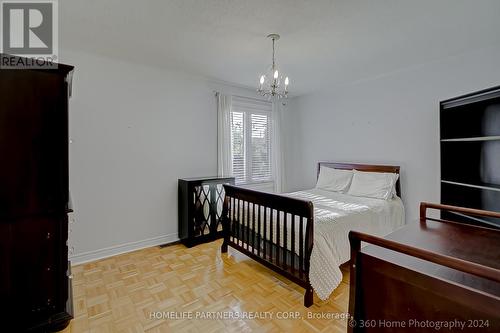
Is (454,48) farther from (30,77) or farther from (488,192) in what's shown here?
(30,77)

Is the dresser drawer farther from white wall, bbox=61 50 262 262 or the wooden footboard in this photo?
the wooden footboard

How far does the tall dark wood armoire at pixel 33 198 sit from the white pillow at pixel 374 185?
346cm

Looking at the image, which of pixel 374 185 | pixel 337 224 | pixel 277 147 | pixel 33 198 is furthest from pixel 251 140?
pixel 33 198

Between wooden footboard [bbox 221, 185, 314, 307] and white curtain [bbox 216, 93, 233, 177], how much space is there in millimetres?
926

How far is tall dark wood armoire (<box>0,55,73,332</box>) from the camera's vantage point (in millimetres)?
1548

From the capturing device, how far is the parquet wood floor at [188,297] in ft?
5.94

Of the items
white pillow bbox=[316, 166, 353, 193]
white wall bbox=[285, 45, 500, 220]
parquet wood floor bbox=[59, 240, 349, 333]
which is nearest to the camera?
parquet wood floor bbox=[59, 240, 349, 333]

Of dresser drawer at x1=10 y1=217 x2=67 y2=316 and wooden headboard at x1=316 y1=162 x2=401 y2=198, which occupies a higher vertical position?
wooden headboard at x1=316 y1=162 x2=401 y2=198

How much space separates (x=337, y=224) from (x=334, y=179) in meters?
1.72

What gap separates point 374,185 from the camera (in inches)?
137

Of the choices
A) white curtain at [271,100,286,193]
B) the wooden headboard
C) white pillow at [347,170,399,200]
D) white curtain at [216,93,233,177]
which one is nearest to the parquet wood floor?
white pillow at [347,170,399,200]

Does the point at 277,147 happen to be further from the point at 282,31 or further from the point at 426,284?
the point at 426,284

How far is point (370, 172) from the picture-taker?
3.69m

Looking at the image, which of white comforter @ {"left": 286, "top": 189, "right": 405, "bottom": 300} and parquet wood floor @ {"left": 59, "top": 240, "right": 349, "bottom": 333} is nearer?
parquet wood floor @ {"left": 59, "top": 240, "right": 349, "bottom": 333}
